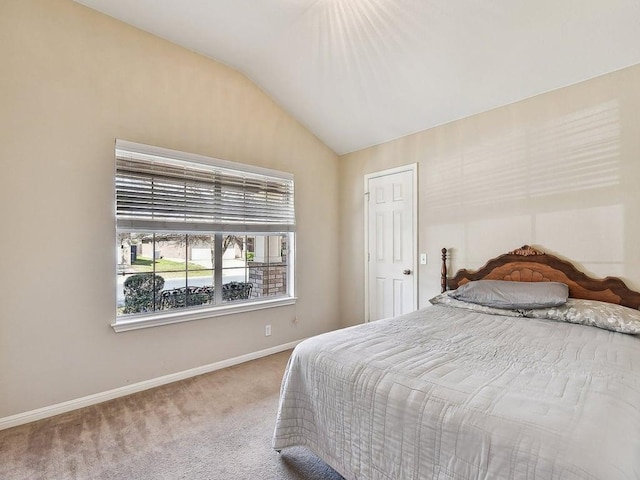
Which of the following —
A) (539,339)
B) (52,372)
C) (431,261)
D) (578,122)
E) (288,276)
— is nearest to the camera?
(539,339)

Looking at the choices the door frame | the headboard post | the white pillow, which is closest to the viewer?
the white pillow

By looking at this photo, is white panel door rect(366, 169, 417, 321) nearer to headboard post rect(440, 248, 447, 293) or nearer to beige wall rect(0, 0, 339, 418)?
headboard post rect(440, 248, 447, 293)

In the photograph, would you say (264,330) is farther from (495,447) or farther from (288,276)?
(495,447)

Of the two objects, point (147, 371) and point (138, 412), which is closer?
point (138, 412)

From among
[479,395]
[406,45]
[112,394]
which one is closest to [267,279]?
[112,394]

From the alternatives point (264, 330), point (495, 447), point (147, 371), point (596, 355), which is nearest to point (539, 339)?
point (596, 355)

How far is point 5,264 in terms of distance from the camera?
2.19 metres

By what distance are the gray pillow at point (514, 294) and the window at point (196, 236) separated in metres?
1.97

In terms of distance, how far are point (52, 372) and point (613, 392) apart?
3256 mm

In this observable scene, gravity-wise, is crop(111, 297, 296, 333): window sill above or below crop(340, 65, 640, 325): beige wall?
below

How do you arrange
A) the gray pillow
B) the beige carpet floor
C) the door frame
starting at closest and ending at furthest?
the beige carpet floor → the gray pillow → the door frame

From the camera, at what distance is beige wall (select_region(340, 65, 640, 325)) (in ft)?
7.73

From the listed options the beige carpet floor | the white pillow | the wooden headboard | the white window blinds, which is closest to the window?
the white window blinds

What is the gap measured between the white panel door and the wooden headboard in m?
0.61
